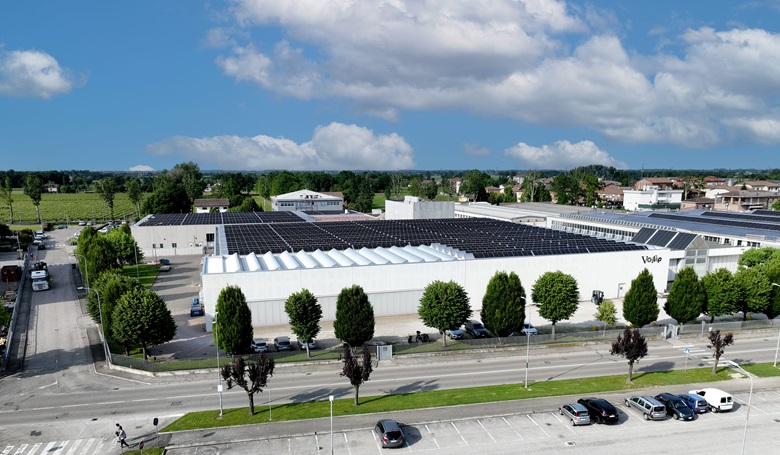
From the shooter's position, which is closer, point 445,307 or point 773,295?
point 445,307

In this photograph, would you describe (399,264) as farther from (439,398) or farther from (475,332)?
(439,398)

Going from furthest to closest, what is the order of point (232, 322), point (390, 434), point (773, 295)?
point (773, 295) < point (232, 322) < point (390, 434)

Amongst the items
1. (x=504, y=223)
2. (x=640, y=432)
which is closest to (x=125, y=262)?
(x=504, y=223)

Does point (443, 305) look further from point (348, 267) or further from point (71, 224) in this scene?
point (71, 224)

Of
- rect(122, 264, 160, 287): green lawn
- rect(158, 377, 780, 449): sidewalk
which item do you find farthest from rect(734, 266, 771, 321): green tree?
rect(122, 264, 160, 287): green lawn

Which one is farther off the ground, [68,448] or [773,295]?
[773,295]

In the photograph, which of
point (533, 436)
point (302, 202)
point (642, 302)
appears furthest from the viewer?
point (302, 202)

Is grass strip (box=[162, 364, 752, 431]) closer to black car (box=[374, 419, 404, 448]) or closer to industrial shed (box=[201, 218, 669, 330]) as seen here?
black car (box=[374, 419, 404, 448])

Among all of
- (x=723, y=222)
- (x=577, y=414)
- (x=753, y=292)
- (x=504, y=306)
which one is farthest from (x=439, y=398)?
(x=723, y=222)
